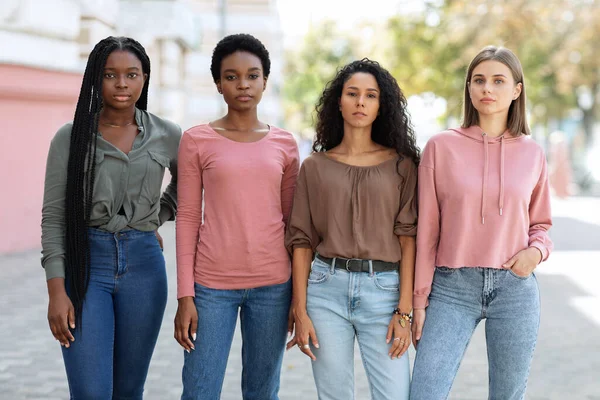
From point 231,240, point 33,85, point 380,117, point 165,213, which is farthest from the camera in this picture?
point 33,85

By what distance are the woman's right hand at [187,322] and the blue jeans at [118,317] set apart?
141 millimetres

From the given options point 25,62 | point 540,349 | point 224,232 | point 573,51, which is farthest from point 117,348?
point 573,51

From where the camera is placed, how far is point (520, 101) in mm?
3514

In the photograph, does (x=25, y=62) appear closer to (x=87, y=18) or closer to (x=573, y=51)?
(x=87, y=18)

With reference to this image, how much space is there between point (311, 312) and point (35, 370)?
9.94ft

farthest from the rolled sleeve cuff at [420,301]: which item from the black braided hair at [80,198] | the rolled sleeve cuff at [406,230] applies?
the black braided hair at [80,198]

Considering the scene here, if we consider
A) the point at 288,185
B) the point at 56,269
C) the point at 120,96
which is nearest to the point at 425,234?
the point at 288,185

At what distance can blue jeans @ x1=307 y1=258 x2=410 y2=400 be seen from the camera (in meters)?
3.34

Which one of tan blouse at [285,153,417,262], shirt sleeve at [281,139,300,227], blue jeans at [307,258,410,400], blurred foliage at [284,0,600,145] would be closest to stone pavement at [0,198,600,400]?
blue jeans at [307,258,410,400]

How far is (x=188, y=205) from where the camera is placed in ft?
11.5

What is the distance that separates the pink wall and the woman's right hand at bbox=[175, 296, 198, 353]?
7.02 m

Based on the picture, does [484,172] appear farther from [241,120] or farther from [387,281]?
[241,120]

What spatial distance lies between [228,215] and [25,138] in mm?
7503

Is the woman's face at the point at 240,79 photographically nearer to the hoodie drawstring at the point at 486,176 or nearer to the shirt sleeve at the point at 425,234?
the shirt sleeve at the point at 425,234
